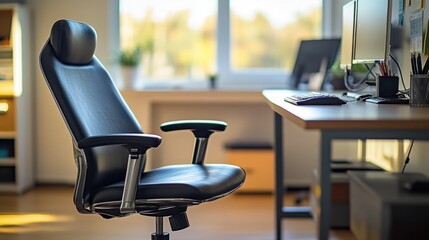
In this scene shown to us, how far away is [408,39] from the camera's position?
9.66ft

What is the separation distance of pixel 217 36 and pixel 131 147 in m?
2.89

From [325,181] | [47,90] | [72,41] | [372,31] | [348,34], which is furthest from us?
[47,90]

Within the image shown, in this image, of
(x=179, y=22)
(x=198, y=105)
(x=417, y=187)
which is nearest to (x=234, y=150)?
(x=198, y=105)

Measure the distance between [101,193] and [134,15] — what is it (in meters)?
2.87

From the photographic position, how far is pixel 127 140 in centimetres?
203

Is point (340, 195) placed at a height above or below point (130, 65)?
below

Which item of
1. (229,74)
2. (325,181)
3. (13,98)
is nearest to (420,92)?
(325,181)

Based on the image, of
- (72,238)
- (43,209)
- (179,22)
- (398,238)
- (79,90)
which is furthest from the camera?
(179,22)

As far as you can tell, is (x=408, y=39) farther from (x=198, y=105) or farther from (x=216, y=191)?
(x=198, y=105)

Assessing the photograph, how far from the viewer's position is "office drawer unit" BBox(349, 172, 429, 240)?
2053mm

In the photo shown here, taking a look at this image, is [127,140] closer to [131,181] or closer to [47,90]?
[131,181]

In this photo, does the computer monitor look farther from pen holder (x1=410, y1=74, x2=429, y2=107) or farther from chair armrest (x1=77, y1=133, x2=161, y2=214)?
chair armrest (x1=77, y1=133, x2=161, y2=214)

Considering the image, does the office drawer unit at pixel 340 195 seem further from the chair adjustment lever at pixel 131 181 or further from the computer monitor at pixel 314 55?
the chair adjustment lever at pixel 131 181

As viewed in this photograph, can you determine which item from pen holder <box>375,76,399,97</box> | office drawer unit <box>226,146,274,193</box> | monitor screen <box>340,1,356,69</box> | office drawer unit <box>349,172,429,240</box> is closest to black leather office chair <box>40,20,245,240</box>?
office drawer unit <box>349,172,429,240</box>
